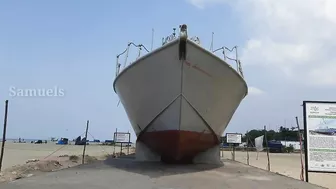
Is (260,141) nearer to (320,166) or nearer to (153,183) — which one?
(320,166)

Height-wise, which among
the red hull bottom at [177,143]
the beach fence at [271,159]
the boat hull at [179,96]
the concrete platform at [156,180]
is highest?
the boat hull at [179,96]

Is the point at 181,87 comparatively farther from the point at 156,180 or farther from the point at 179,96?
the point at 156,180

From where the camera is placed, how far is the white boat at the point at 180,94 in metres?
8.66

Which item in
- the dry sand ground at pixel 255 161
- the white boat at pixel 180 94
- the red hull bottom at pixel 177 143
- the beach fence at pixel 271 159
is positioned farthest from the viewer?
the beach fence at pixel 271 159

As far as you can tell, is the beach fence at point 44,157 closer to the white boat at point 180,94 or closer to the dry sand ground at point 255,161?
the dry sand ground at point 255,161

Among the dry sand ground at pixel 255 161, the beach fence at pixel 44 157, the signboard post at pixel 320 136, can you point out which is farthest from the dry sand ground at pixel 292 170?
the beach fence at pixel 44 157

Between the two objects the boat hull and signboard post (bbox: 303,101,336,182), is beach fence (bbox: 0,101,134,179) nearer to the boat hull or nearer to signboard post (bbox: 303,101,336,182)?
the boat hull

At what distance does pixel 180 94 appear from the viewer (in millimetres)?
8789

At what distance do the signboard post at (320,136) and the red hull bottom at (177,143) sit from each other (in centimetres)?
292

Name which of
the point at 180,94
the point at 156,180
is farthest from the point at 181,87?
the point at 156,180

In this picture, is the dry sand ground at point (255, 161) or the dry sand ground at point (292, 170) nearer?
the dry sand ground at point (292, 170)

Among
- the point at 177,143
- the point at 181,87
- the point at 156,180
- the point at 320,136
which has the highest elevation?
the point at 181,87

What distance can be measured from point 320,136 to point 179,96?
324cm

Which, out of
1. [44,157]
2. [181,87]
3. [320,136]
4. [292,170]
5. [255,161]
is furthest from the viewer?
[255,161]
